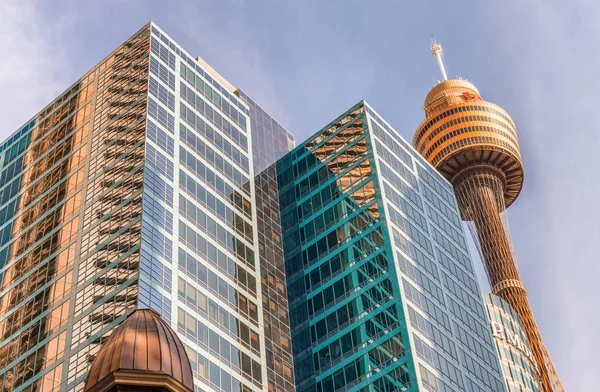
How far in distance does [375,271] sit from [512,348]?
56.9 meters

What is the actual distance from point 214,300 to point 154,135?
16.4 m

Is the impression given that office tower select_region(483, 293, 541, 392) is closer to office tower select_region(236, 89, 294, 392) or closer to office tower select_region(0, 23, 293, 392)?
office tower select_region(236, 89, 294, 392)

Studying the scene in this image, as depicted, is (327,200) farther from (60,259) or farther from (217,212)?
(60,259)

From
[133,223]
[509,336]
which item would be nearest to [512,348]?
[509,336]

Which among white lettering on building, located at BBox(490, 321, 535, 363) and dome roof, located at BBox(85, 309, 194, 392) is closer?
dome roof, located at BBox(85, 309, 194, 392)

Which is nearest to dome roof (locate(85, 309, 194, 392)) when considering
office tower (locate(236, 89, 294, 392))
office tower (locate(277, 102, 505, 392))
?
office tower (locate(236, 89, 294, 392))

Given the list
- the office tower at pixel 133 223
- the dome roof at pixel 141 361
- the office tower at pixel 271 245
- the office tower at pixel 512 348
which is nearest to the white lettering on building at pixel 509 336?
the office tower at pixel 512 348

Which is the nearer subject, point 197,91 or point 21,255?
point 21,255

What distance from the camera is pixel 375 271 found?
9675cm

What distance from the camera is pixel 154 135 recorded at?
309 feet

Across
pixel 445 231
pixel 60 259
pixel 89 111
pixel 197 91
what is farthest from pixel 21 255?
pixel 445 231

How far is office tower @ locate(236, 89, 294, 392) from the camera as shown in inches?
3615

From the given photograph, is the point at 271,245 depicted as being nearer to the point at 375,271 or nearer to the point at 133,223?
the point at 375,271

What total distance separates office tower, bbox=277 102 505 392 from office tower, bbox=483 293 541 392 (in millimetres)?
32746
